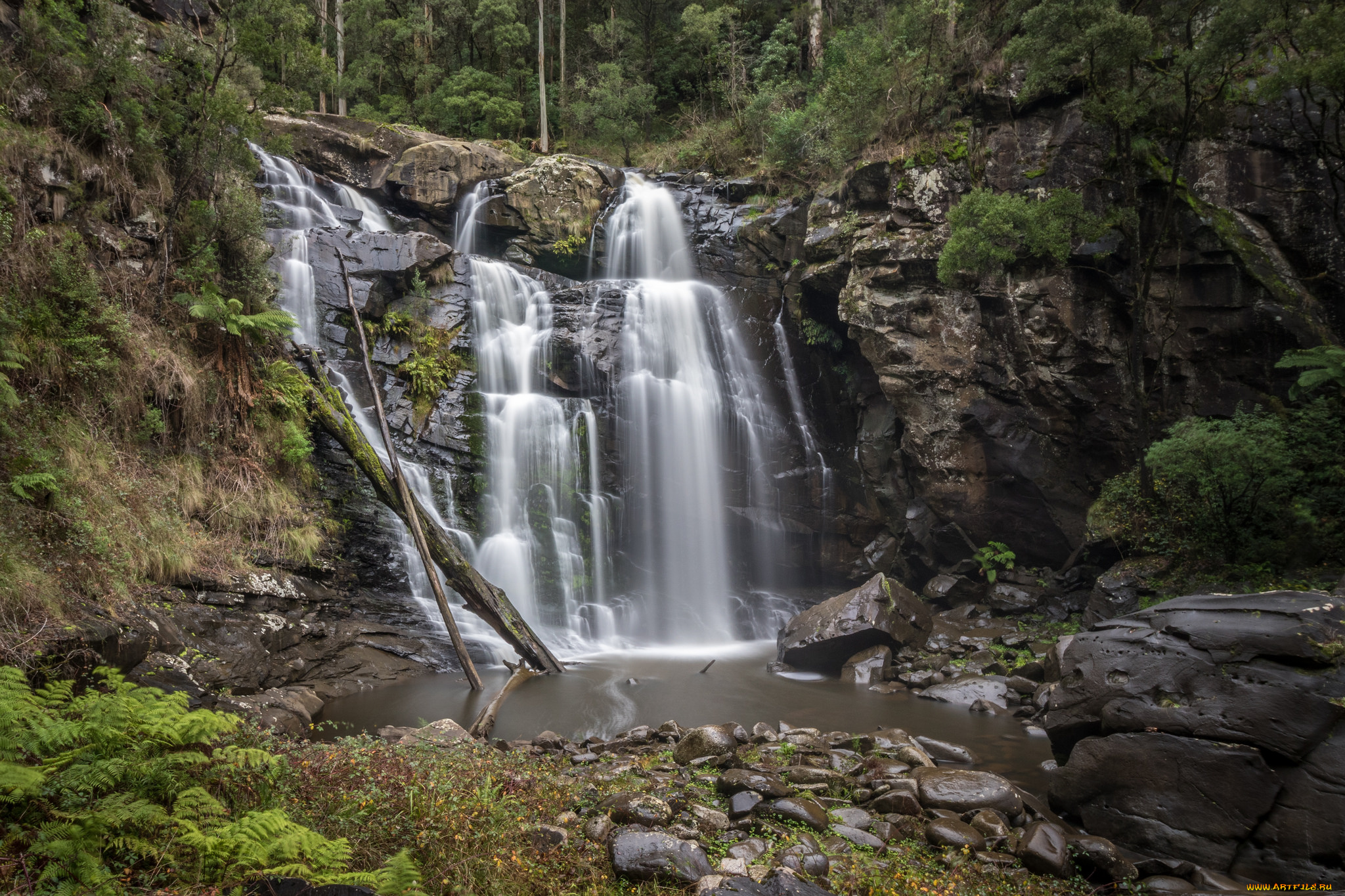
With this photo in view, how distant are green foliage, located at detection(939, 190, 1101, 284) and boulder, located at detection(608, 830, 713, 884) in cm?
1109

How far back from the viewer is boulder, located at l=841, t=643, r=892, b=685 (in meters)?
10.9

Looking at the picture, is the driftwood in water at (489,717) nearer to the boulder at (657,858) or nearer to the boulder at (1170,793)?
the boulder at (657,858)

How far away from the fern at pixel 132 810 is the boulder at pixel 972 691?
852 cm

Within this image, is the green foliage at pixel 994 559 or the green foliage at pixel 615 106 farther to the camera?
the green foliage at pixel 615 106

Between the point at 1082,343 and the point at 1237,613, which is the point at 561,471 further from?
the point at 1237,613

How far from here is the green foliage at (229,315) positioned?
9.48m

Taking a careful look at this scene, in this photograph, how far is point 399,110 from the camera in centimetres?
2706

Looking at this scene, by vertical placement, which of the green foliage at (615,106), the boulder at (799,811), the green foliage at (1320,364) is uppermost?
the green foliage at (615,106)

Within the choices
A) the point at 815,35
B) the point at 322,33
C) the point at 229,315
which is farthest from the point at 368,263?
the point at 322,33

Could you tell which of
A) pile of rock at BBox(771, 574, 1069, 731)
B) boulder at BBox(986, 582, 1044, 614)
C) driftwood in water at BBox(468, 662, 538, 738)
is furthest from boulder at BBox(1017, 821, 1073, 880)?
boulder at BBox(986, 582, 1044, 614)

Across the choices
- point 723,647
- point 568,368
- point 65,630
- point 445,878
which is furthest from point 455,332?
point 445,878

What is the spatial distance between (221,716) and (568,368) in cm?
1265

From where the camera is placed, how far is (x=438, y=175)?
1994 cm

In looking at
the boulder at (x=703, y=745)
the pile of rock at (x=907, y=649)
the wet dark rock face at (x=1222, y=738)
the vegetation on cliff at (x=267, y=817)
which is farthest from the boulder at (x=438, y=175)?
the wet dark rock face at (x=1222, y=738)
